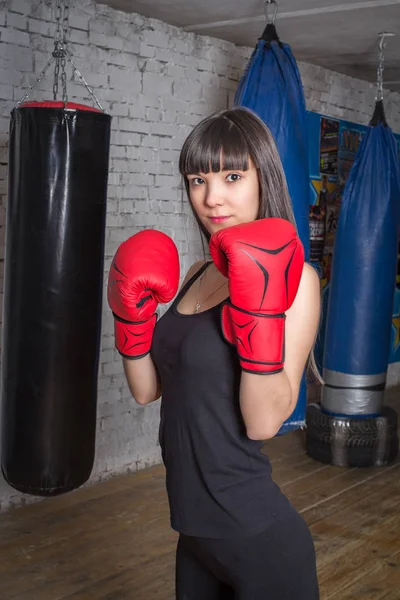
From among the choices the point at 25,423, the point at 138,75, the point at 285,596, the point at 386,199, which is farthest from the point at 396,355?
the point at 285,596

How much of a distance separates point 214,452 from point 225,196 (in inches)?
17.7

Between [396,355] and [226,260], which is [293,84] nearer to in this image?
[226,260]

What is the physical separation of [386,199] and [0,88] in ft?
6.46

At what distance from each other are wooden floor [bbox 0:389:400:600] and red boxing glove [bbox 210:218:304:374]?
1520 millimetres

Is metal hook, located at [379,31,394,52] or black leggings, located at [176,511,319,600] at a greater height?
metal hook, located at [379,31,394,52]

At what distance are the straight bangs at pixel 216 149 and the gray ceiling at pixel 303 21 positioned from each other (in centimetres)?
215

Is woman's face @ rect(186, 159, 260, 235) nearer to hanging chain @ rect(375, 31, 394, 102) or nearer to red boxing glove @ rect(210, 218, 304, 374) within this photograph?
red boxing glove @ rect(210, 218, 304, 374)

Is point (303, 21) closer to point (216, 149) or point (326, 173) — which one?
point (326, 173)

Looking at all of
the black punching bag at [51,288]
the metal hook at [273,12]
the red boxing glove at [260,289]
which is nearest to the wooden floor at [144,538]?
the black punching bag at [51,288]

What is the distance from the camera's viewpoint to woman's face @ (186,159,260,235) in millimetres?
1265

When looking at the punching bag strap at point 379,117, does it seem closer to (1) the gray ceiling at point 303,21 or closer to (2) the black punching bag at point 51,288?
(1) the gray ceiling at point 303,21

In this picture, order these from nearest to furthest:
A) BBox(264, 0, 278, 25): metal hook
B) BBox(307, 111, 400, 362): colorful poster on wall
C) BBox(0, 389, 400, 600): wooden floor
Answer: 1. BBox(0, 389, 400, 600): wooden floor
2. BBox(264, 0, 278, 25): metal hook
3. BBox(307, 111, 400, 362): colorful poster on wall

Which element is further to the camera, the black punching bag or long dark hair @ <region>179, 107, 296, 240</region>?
the black punching bag

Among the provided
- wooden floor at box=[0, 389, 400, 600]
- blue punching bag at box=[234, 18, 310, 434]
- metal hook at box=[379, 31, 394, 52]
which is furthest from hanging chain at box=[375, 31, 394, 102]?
wooden floor at box=[0, 389, 400, 600]
